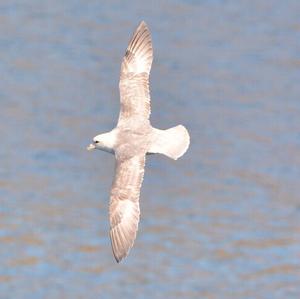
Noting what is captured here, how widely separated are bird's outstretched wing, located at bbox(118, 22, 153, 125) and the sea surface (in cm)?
545

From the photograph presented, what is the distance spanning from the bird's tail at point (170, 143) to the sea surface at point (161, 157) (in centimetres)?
621

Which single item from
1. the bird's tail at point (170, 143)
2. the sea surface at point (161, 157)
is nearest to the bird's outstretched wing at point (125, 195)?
the bird's tail at point (170, 143)

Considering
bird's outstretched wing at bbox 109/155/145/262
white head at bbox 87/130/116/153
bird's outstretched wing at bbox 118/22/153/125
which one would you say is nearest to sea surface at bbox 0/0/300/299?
bird's outstretched wing at bbox 118/22/153/125

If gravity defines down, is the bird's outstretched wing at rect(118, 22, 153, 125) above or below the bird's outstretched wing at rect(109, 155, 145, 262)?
above

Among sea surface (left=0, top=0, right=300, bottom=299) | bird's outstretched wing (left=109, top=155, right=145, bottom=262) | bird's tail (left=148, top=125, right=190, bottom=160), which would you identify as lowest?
bird's outstretched wing (left=109, top=155, right=145, bottom=262)

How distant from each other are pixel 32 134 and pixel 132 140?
932cm

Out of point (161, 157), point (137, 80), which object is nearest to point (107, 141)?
point (137, 80)

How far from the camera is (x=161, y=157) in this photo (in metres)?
19.5

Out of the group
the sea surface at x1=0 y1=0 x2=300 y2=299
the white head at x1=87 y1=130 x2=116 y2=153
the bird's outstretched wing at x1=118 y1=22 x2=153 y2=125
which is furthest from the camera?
the sea surface at x1=0 y1=0 x2=300 y2=299

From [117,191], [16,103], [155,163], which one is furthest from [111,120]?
[117,191]

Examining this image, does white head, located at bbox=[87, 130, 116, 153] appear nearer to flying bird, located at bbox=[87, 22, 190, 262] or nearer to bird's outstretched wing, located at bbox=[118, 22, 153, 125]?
flying bird, located at bbox=[87, 22, 190, 262]

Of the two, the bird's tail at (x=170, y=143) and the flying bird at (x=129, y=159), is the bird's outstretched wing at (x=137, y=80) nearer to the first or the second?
the flying bird at (x=129, y=159)

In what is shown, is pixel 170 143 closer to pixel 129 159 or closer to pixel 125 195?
pixel 129 159

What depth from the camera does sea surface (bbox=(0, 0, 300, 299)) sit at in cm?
1750
